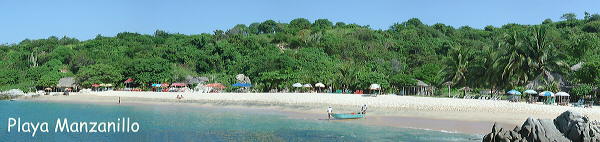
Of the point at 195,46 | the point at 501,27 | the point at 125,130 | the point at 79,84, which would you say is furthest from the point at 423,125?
the point at 501,27

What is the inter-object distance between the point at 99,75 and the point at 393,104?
121ft

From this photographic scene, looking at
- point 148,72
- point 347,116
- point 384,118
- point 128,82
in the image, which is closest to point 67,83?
point 128,82

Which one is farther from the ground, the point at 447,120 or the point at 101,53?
the point at 101,53

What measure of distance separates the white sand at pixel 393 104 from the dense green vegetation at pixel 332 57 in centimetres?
633

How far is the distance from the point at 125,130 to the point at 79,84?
4118 centimetres

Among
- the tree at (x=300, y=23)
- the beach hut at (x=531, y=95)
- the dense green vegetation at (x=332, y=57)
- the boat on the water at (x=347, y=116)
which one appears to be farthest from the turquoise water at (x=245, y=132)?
the tree at (x=300, y=23)

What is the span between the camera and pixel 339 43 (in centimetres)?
8281

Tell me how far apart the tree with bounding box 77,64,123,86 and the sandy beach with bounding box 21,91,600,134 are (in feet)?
26.3

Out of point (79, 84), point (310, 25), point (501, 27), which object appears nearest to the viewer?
point (79, 84)

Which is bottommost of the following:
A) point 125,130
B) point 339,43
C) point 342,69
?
point 125,130

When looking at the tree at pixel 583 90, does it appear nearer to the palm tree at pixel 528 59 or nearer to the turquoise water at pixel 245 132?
the palm tree at pixel 528 59

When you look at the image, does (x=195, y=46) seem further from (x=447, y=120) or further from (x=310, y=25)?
(x=447, y=120)

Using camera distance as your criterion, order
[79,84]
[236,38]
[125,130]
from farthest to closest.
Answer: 1. [236,38]
2. [79,84]
3. [125,130]

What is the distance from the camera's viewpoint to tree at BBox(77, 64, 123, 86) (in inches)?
2291
